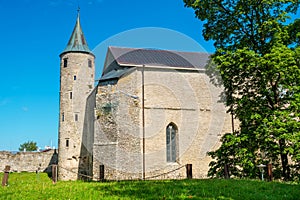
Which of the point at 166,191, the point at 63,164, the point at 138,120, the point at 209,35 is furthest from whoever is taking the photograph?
the point at 63,164

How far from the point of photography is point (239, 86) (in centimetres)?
1498

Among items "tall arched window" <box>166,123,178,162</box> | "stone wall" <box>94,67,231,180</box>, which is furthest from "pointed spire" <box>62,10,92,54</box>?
"tall arched window" <box>166,123,178,162</box>

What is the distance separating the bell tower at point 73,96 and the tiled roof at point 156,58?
13.0 feet

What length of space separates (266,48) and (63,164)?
60.9 feet

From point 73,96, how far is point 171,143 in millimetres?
10118

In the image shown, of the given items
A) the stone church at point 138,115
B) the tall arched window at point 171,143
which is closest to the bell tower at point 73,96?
the stone church at point 138,115

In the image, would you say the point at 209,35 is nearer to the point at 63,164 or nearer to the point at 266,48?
the point at 266,48

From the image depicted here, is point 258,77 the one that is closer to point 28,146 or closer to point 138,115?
point 138,115

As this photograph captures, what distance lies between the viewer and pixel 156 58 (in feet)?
81.1

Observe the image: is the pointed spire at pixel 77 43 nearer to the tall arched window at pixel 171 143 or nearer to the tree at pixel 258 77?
the tall arched window at pixel 171 143

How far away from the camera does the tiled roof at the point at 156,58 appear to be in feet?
77.6

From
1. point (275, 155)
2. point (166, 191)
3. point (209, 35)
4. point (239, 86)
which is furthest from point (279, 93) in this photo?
point (166, 191)

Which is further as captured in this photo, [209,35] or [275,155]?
[209,35]

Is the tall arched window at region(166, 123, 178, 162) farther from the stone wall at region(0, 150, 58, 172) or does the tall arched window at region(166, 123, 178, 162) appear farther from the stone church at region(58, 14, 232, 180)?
the stone wall at region(0, 150, 58, 172)
